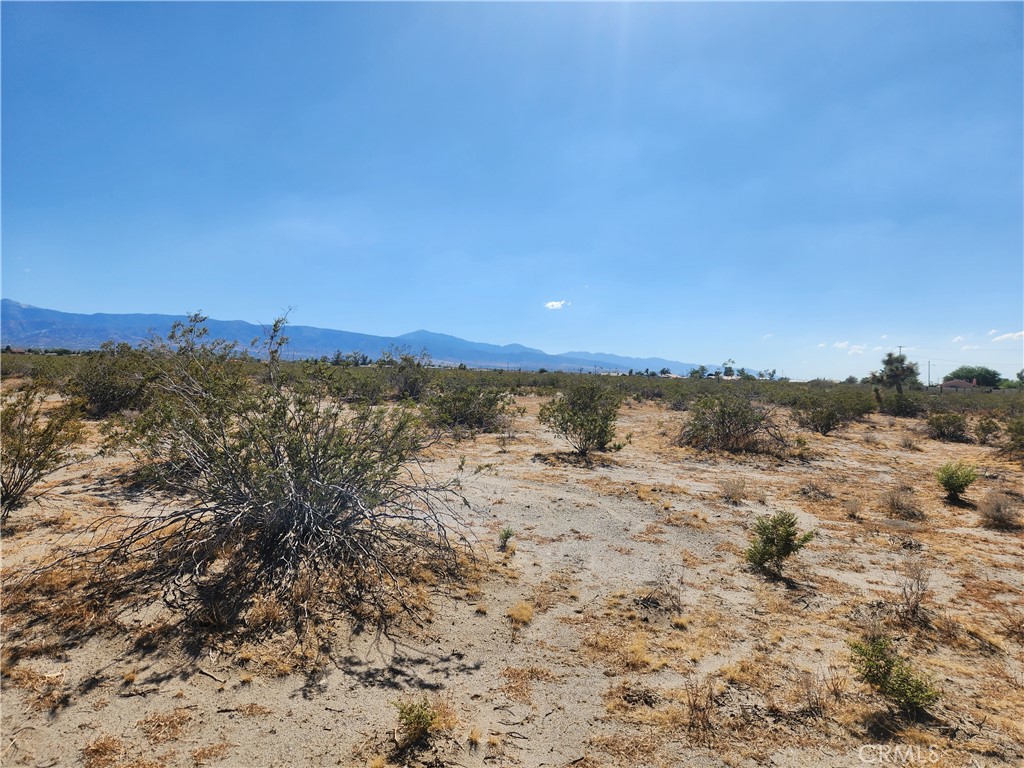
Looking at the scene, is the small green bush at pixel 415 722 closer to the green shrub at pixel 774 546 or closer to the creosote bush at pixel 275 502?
the creosote bush at pixel 275 502

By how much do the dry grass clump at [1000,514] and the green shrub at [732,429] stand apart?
246 inches

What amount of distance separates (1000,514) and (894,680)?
23.9 feet

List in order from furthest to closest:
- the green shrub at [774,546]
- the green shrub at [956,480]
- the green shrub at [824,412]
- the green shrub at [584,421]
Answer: the green shrub at [824,412], the green shrub at [584,421], the green shrub at [956,480], the green shrub at [774,546]

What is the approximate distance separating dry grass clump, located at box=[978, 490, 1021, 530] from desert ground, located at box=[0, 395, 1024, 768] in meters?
1.23

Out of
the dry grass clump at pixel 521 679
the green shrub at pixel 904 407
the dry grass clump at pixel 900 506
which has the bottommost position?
the dry grass clump at pixel 521 679

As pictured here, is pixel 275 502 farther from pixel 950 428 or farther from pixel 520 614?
pixel 950 428

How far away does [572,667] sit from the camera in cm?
391

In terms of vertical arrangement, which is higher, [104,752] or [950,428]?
[950,428]

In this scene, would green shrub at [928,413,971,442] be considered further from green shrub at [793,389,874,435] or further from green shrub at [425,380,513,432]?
green shrub at [425,380,513,432]

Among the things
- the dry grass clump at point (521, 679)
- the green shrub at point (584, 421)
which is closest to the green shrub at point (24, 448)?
the dry grass clump at point (521, 679)

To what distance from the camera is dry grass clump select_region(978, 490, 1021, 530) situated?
8.02 metres

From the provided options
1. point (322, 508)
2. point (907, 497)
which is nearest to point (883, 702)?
point (322, 508)

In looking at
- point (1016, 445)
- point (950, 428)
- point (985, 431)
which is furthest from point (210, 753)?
point (950, 428)

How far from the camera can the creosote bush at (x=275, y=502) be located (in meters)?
4.50
